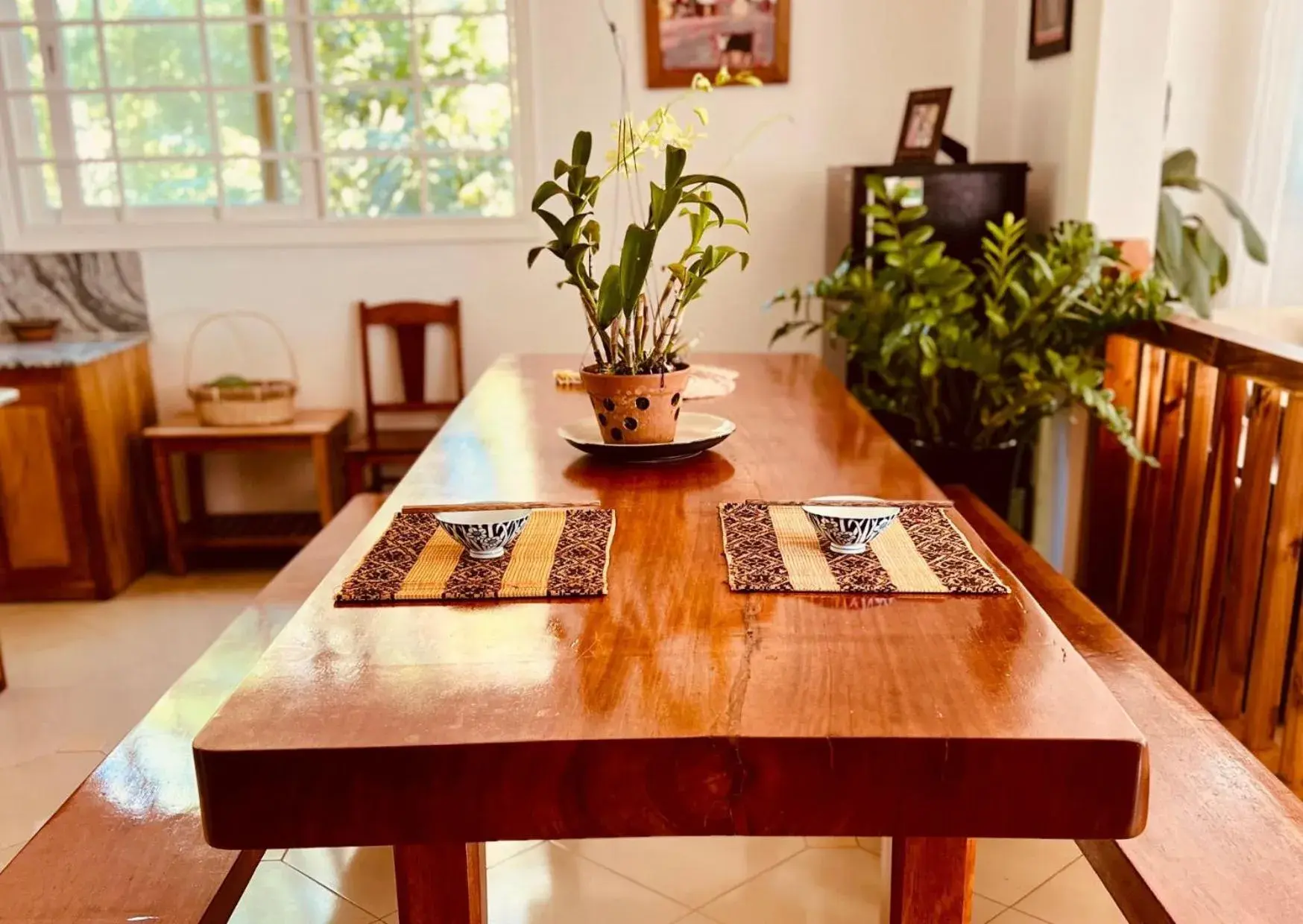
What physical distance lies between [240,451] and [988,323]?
2.49m

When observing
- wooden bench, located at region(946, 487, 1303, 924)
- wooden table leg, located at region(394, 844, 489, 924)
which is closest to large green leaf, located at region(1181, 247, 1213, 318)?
wooden bench, located at region(946, 487, 1303, 924)

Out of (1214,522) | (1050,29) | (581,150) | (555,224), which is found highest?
(1050,29)

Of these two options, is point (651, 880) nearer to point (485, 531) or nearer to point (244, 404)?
point (485, 531)

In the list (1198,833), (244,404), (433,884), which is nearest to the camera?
(433,884)

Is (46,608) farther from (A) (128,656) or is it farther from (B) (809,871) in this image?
(B) (809,871)

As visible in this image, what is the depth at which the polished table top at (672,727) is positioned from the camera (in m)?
0.92

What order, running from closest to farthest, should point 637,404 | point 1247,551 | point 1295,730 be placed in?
point 637,404
point 1295,730
point 1247,551

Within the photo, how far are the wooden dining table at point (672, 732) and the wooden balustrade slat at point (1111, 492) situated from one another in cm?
162

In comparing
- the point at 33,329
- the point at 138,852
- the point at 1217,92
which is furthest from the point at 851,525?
the point at 33,329

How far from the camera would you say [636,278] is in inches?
61.9

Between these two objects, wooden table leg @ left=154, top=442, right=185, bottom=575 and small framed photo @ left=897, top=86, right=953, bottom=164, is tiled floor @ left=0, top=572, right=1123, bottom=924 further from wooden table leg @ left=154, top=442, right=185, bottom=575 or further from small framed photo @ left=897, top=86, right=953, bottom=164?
small framed photo @ left=897, top=86, right=953, bottom=164

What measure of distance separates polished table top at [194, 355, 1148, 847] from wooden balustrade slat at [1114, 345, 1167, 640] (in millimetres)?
1517

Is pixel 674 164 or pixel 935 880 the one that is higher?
pixel 674 164

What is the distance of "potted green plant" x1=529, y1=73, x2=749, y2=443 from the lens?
157 cm
